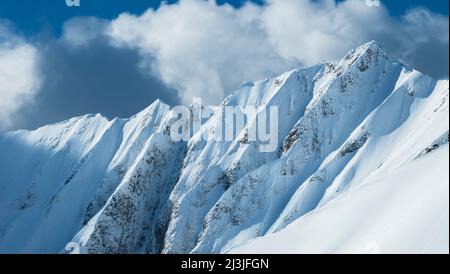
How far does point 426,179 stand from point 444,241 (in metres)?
7.61

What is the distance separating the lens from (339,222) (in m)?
37.8

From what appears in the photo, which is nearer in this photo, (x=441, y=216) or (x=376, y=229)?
(x=441, y=216)
